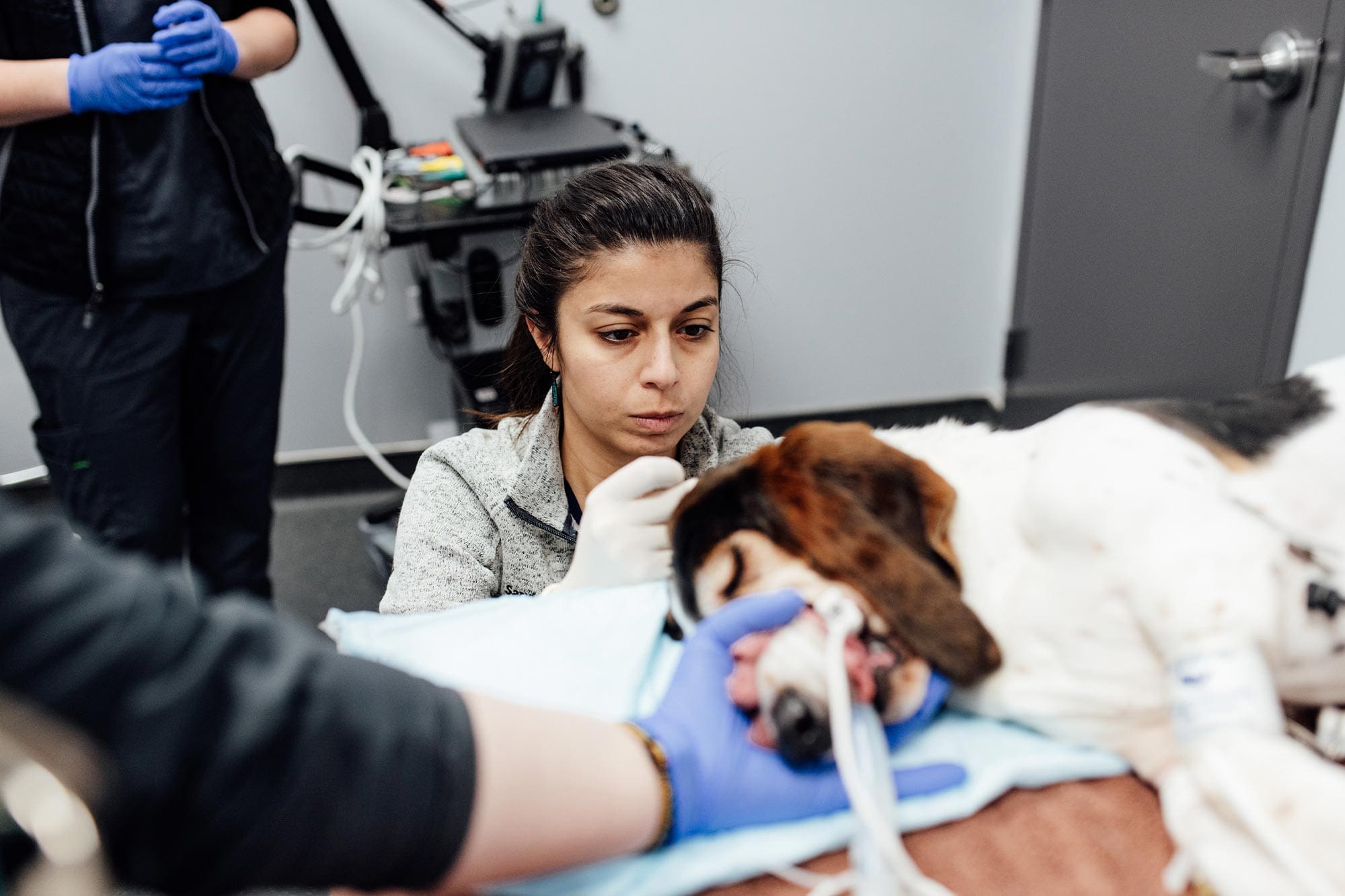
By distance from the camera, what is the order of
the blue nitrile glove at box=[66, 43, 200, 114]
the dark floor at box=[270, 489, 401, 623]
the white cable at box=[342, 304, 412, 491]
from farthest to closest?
1. the white cable at box=[342, 304, 412, 491]
2. the dark floor at box=[270, 489, 401, 623]
3. the blue nitrile glove at box=[66, 43, 200, 114]

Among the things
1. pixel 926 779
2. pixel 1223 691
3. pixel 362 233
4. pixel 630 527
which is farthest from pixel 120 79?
pixel 1223 691

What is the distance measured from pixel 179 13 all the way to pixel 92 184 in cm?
32

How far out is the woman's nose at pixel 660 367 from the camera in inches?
44.8

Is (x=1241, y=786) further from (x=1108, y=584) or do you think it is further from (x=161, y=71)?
(x=161, y=71)

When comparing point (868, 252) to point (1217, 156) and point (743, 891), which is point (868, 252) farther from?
point (743, 891)

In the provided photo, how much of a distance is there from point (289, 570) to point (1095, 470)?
2352mm

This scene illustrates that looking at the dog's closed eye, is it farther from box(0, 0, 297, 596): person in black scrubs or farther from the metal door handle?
the metal door handle

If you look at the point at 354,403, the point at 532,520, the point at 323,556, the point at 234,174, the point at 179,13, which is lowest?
the point at 323,556

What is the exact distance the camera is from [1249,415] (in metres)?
0.80

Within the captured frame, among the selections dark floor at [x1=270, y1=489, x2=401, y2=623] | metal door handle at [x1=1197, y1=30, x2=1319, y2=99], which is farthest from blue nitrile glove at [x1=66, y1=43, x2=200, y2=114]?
metal door handle at [x1=1197, y1=30, x2=1319, y2=99]

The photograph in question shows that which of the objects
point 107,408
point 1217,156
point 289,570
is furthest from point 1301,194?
point 289,570

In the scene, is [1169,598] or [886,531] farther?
[886,531]

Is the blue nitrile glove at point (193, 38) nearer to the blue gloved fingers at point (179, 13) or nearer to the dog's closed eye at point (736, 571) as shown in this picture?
the blue gloved fingers at point (179, 13)

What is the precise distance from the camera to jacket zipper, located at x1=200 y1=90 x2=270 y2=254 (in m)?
1.73
